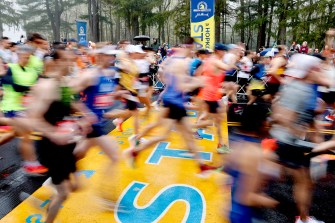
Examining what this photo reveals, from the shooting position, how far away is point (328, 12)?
16.8m

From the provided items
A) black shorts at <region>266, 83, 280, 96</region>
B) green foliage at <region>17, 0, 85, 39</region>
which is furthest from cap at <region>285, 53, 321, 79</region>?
green foliage at <region>17, 0, 85, 39</region>

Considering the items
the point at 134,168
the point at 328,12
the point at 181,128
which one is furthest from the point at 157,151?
the point at 328,12

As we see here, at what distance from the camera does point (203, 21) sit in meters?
11.0

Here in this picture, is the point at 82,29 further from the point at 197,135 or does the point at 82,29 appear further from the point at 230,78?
the point at 197,135

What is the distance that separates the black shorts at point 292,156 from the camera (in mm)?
2719

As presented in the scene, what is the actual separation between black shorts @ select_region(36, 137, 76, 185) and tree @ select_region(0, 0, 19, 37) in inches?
1728

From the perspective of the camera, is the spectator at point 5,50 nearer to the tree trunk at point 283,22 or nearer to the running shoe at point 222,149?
the running shoe at point 222,149

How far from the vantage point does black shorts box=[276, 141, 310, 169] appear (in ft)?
8.92

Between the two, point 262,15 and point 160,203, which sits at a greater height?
point 262,15

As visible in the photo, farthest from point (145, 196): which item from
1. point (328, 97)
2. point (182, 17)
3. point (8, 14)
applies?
point (8, 14)

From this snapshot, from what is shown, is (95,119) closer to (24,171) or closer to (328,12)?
(24,171)

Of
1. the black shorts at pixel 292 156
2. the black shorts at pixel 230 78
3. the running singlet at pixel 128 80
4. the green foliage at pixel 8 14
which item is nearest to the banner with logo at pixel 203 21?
the black shorts at pixel 230 78

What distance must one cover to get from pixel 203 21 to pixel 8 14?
3911cm

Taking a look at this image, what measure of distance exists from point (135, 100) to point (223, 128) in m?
2.62
